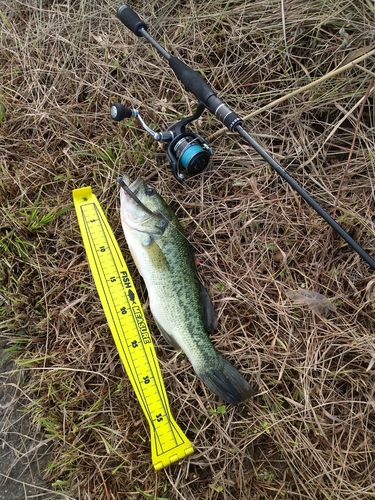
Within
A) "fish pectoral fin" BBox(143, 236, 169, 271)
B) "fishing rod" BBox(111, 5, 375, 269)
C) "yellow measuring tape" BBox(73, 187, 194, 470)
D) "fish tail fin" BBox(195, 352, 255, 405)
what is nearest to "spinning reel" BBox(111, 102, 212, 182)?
"fishing rod" BBox(111, 5, 375, 269)

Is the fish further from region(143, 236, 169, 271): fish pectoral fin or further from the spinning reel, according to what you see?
the spinning reel

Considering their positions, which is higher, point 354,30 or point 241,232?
point 354,30

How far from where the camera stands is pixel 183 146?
2.82 metres

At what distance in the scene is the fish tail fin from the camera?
2.48 m

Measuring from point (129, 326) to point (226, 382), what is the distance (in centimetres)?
76

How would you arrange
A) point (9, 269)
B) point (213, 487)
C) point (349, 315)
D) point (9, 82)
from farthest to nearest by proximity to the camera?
point (9, 82)
point (9, 269)
point (349, 315)
point (213, 487)

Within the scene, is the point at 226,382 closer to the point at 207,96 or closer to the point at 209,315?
the point at 209,315

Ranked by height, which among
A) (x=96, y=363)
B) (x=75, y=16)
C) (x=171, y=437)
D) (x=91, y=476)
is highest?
(x=75, y=16)

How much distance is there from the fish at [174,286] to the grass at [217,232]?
132 mm

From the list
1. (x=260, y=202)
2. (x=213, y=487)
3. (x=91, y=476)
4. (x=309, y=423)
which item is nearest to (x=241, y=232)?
(x=260, y=202)

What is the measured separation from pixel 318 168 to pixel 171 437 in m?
2.18

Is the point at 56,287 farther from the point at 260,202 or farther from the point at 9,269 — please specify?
the point at 260,202

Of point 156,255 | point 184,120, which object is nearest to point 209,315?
point 156,255

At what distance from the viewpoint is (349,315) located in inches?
105
